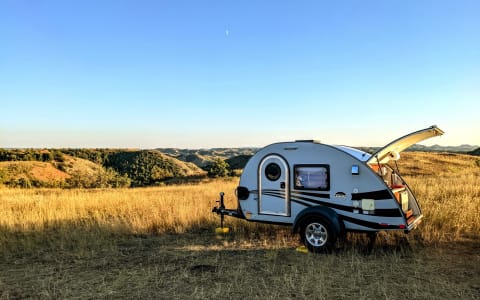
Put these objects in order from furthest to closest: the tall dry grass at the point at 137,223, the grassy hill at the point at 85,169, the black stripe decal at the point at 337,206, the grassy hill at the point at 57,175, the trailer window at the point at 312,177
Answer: the grassy hill at the point at 85,169, the grassy hill at the point at 57,175, the tall dry grass at the point at 137,223, the trailer window at the point at 312,177, the black stripe decal at the point at 337,206

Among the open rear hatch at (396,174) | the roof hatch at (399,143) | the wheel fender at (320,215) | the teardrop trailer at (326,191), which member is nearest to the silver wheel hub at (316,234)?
the teardrop trailer at (326,191)

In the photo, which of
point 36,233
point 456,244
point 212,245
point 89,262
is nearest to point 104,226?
point 36,233

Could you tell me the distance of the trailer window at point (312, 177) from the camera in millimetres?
7719

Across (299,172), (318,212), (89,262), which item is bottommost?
(89,262)

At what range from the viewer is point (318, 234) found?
24.9ft

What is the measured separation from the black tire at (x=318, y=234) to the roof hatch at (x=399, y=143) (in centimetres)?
165

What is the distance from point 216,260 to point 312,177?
2.82m

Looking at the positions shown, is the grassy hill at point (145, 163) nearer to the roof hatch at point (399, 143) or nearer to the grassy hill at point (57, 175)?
the grassy hill at point (57, 175)

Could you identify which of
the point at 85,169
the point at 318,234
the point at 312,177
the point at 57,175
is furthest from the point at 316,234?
the point at 85,169

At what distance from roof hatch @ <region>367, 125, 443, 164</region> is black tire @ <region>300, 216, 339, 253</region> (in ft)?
5.43

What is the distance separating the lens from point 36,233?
969cm

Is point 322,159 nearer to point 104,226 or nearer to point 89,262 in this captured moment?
point 89,262

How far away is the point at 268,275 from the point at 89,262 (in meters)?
3.91

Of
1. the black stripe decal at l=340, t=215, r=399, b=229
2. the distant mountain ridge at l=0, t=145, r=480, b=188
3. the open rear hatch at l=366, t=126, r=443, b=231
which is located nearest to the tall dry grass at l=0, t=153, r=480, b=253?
the open rear hatch at l=366, t=126, r=443, b=231
